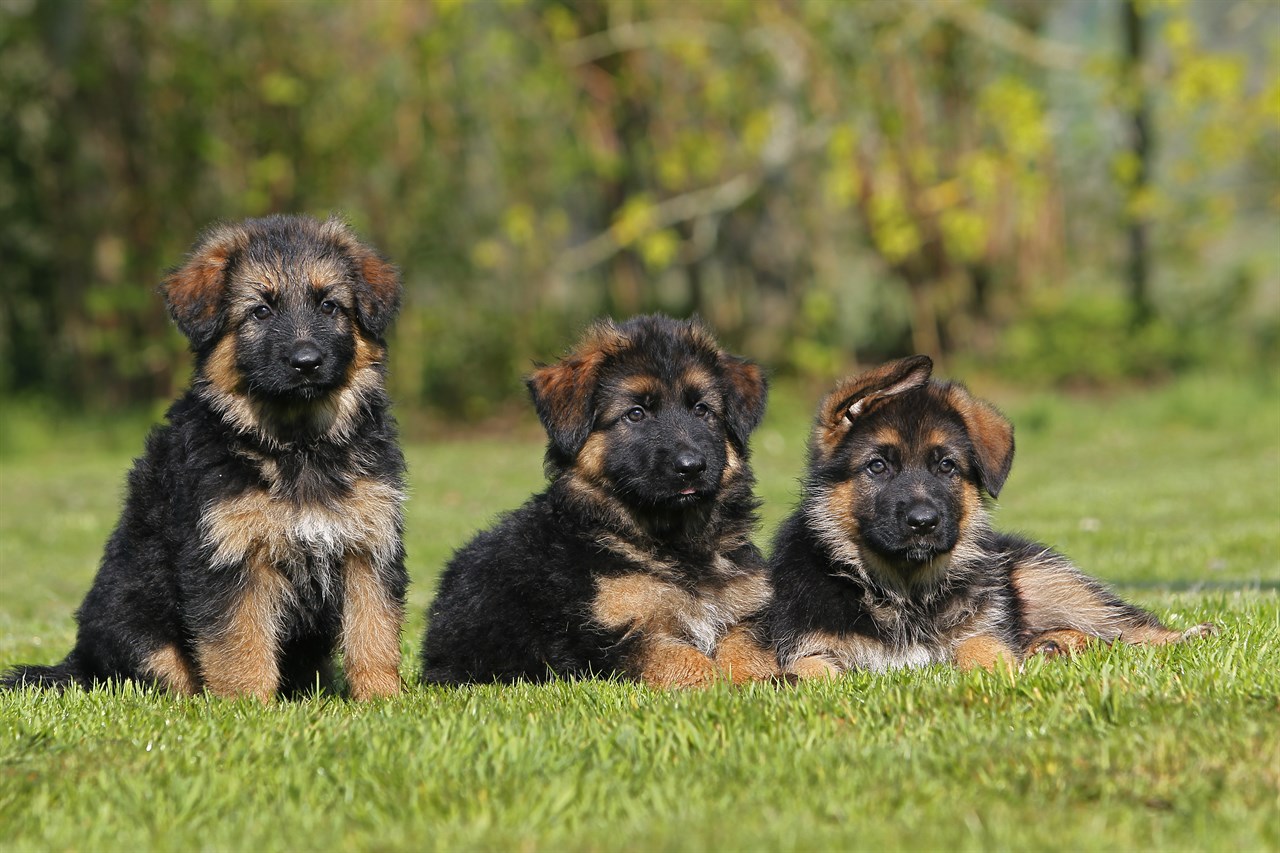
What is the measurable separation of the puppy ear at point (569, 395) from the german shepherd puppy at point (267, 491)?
0.69 metres

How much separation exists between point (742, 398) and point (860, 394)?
556mm

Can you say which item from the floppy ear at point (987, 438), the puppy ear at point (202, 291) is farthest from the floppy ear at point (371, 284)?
the floppy ear at point (987, 438)

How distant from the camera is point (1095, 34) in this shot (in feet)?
75.1

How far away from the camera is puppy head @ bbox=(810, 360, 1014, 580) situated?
20.8 feet

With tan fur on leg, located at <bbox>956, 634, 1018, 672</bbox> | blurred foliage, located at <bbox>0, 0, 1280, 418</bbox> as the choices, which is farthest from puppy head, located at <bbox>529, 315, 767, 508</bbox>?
blurred foliage, located at <bbox>0, 0, 1280, 418</bbox>

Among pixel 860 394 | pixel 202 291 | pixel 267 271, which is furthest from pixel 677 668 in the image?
pixel 202 291

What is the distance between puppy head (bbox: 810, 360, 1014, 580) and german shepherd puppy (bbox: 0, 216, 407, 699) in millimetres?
1953

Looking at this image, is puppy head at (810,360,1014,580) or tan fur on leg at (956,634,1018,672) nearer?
tan fur on leg at (956,634,1018,672)

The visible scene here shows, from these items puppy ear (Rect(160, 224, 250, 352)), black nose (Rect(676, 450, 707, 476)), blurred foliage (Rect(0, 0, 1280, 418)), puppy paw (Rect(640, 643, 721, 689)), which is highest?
blurred foliage (Rect(0, 0, 1280, 418))

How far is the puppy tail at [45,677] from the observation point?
6453 mm

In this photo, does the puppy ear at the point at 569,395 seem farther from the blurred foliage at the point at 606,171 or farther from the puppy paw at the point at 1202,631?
the blurred foliage at the point at 606,171

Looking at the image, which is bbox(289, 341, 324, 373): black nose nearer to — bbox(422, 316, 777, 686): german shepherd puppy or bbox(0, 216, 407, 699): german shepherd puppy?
bbox(0, 216, 407, 699): german shepherd puppy

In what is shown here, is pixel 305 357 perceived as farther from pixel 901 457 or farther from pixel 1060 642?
pixel 1060 642

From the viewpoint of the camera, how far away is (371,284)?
6391mm
